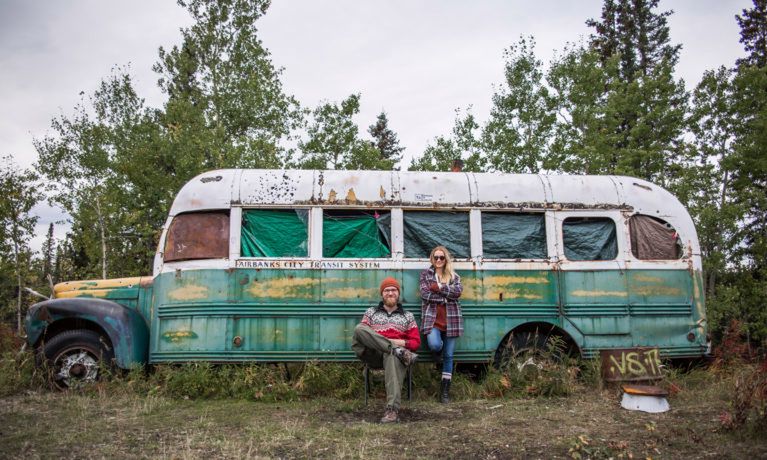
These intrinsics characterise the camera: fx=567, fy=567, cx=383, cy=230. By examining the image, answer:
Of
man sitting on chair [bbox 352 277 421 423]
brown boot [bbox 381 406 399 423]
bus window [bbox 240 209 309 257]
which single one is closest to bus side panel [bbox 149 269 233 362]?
bus window [bbox 240 209 309 257]

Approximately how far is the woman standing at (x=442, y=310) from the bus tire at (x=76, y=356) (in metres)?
3.85

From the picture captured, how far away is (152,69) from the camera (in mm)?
22047

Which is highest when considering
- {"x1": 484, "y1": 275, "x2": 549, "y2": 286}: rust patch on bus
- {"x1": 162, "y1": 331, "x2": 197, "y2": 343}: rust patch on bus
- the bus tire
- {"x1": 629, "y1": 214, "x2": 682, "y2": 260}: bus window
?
{"x1": 629, "y1": 214, "x2": 682, "y2": 260}: bus window

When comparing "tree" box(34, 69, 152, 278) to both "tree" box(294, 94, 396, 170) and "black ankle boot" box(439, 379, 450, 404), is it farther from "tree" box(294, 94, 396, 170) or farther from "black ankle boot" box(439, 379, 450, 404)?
"black ankle boot" box(439, 379, 450, 404)

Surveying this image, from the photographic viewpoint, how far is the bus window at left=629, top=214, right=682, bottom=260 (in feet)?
23.9

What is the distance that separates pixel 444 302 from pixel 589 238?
2221 millimetres

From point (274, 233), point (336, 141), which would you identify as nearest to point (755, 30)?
point (336, 141)

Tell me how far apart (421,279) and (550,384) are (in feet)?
6.29

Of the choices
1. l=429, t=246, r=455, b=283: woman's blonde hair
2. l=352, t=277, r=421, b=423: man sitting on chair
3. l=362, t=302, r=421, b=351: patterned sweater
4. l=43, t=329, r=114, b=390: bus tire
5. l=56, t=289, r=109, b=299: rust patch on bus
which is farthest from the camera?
l=56, t=289, r=109, b=299: rust patch on bus

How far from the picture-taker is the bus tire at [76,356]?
6.86 meters

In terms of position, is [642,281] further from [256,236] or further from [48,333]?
[48,333]

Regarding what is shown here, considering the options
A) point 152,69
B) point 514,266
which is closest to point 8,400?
point 514,266

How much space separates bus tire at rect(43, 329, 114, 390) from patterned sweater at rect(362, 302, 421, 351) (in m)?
3.29

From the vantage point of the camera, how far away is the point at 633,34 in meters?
26.6
